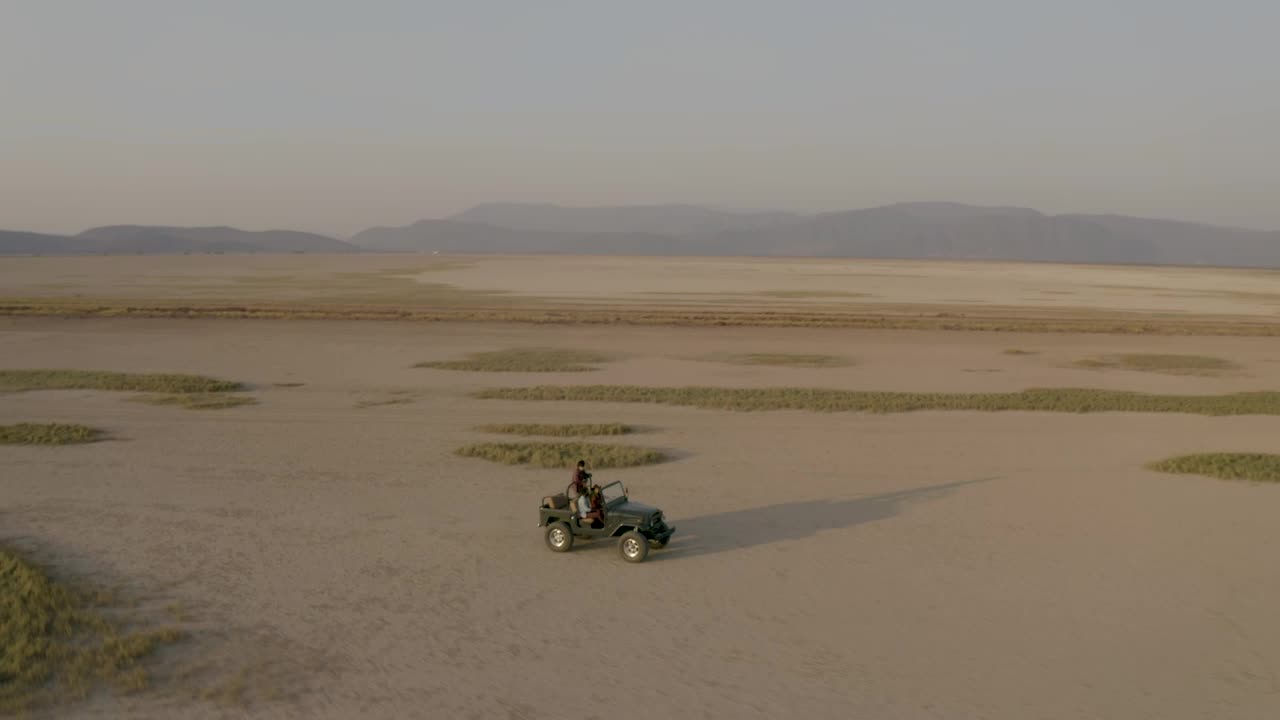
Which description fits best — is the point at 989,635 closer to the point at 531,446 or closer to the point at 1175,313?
the point at 531,446

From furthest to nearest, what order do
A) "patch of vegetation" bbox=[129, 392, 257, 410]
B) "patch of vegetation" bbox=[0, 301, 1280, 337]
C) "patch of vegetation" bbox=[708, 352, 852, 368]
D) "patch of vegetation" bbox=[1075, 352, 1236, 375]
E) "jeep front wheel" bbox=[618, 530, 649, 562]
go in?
"patch of vegetation" bbox=[0, 301, 1280, 337] → "patch of vegetation" bbox=[1075, 352, 1236, 375] → "patch of vegetation" bbox=[708, 352, 852, 368] → "patch of vegetation" bbox=[129, 392, 257, 410] → "jeep front wheel" bbox=[618, 530, 649, 562]

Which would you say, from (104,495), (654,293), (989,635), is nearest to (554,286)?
(654,293)

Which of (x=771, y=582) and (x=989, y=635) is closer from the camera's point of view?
(x=989, y=635)

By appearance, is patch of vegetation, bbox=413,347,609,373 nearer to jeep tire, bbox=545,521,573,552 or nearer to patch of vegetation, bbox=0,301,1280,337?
patch of vegetation, bbox=0,301,1280,337

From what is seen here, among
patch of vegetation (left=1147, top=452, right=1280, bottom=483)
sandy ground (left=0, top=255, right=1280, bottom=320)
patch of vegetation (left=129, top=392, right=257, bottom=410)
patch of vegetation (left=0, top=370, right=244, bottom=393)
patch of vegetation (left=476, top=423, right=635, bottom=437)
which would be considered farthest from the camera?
sandy ground (left=0, top=255, right=1280, bottom=320)

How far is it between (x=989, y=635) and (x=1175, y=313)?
66.3 m

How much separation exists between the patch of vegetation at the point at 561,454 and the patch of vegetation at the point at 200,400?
31.1ft

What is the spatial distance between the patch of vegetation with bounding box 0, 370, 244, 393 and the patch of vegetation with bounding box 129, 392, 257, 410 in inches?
43.3

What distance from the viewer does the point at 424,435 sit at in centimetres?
2472

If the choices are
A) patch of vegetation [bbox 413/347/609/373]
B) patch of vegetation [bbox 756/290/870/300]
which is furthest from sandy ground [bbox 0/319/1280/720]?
patch of vegetation [bbox 756/290/870/300]

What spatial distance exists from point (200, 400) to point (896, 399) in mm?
20095

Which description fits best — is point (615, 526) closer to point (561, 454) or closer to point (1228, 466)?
point (561, 454)

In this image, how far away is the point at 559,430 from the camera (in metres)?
25.2

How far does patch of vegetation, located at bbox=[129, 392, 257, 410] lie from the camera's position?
28391 millimetres
